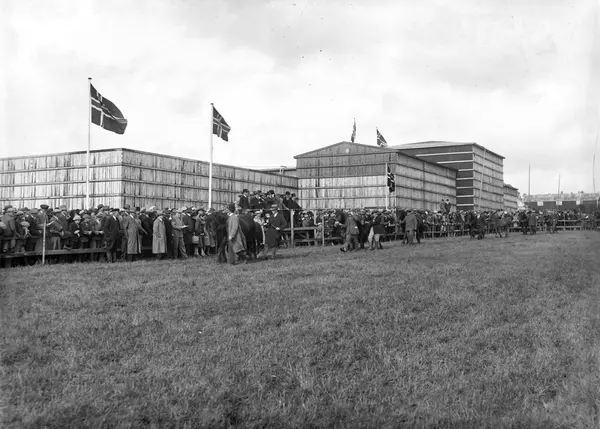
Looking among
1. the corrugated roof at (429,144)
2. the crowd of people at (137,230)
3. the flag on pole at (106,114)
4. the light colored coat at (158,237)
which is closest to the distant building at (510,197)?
the corrugated roof at (429,144)

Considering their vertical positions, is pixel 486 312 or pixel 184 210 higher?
pixel 184 210

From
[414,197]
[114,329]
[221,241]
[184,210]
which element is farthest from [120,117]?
[414,197]

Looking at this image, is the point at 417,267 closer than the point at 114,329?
No

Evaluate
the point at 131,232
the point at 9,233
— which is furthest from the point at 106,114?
the point at 9,233

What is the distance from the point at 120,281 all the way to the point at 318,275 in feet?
15.2

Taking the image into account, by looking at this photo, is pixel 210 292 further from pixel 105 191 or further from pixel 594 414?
pixel 105 191

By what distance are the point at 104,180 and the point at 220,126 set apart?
19387 mm

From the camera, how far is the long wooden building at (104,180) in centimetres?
4781

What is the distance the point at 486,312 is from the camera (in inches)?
410

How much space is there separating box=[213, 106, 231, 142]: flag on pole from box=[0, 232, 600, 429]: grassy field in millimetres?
18968

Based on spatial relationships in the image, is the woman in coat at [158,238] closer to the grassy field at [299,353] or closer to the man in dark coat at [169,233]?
the man in dark coat at [169,233]

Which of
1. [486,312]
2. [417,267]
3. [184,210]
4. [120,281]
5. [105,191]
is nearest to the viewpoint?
[486,312]

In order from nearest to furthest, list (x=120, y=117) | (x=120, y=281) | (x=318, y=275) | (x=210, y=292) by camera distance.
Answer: (x=210, y=292) → (x=120, y=281) → (x=318, y=275) → (x=120, y=117)

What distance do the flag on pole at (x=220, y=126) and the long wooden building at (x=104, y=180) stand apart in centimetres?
1783
